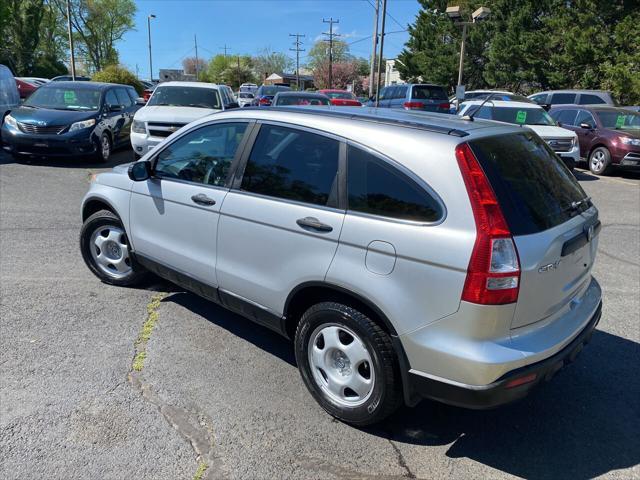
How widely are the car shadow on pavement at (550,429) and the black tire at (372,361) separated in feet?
0.69

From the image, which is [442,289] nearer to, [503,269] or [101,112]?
[503,269]

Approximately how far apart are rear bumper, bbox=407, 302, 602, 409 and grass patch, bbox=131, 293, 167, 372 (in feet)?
6.39

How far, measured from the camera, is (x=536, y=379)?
8.40 feet

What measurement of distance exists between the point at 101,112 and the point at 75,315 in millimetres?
8555

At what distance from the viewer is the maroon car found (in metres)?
12.4

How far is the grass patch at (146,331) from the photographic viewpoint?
360cm

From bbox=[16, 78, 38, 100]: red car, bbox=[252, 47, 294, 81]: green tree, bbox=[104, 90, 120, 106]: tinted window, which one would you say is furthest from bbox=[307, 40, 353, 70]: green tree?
bbox=[104, 90, 120, 106]: tinted window

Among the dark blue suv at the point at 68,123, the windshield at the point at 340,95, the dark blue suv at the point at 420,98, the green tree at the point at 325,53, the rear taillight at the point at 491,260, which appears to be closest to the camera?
the rear taillight at the point at 491,260

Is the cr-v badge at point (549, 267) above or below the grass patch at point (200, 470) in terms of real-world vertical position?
above

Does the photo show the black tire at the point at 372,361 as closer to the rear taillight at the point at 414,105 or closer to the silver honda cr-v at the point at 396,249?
the silver honda cr-v at the point at 396,249

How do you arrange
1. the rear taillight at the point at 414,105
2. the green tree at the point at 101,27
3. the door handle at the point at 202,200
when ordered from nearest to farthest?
the door handle at the point at 202,200 < the rear taillight at the point at 414,105 < the green tree at the point at 101,27

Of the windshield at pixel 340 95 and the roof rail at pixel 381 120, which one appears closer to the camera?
the roof rail at pixel 381 120

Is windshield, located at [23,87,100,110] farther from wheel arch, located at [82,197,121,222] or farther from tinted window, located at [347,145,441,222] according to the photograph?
tinted window, located at [347,145,441,222]

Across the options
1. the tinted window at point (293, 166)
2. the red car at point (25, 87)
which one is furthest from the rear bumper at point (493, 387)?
the red car at point (25, 87)
